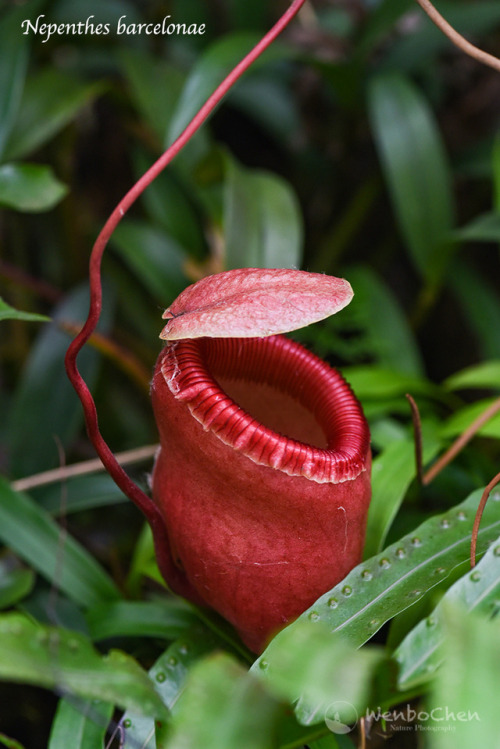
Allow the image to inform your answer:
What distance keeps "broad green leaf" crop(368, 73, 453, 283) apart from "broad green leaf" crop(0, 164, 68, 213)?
2.46 feet

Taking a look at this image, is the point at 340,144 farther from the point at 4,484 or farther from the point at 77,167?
the point at 4,484

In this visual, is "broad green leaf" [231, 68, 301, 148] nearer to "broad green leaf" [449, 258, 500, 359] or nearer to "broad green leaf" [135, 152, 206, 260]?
"broad green leaf" [135, 152, 206, 260]

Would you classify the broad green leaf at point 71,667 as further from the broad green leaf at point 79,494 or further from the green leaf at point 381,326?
the green leaf at point 381,326

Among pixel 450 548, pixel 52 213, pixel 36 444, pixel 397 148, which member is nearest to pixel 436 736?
pixel 450 548

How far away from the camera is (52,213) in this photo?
1862 millimetres

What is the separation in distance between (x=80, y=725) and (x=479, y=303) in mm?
1318

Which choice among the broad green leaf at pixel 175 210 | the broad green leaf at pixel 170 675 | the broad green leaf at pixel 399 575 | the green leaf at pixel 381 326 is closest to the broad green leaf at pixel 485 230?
the green leaf at pixel 381 326

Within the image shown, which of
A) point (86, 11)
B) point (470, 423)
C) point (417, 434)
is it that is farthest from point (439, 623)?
point (86, 11)

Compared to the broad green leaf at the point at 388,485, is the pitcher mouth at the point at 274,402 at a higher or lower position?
higher

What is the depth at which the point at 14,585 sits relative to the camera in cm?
104

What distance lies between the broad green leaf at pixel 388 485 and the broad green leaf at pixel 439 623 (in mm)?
228

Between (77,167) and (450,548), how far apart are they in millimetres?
1695

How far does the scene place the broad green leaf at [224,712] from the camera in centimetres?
41

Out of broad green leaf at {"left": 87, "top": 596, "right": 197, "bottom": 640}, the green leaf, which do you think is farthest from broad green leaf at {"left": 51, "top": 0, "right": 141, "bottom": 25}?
broad green leaf at {"left": 87, "top": 596, "right": 197, "bottom": 640}
